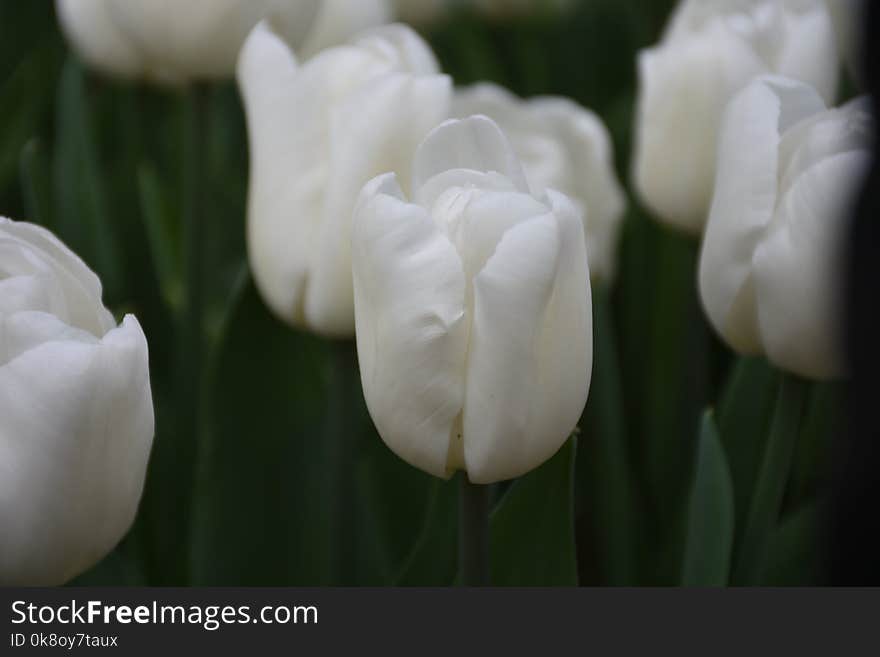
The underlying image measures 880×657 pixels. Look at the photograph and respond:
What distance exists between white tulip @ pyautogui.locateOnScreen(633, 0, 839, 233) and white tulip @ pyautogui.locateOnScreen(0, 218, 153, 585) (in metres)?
0.47

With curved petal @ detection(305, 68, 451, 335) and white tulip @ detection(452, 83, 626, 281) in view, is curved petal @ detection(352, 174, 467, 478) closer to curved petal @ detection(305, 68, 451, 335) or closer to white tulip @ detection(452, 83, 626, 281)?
curved petal @ detection(305, 68, 451, 335)

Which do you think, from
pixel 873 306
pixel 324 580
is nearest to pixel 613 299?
pixel 324 580

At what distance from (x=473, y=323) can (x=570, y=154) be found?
0.57m

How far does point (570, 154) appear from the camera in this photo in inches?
41.3

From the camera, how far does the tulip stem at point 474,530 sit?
1.81 feet

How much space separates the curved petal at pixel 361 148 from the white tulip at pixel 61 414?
0.17 metres

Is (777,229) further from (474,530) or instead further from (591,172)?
(591,172)

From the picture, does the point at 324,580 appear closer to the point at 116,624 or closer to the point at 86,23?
the point at 116,624

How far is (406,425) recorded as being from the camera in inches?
20.3

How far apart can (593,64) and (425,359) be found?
1199mm

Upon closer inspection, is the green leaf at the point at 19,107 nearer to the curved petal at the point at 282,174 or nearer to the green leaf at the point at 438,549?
the curved petal at the point at 282,174

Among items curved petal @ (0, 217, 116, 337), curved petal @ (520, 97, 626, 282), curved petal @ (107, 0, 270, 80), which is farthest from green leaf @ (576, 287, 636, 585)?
curved petal @ (0, 217, 116, 337)

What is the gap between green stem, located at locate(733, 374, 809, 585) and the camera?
2.22 feet

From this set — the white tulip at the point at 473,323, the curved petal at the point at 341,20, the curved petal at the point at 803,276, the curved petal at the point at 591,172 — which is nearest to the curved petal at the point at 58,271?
the white tulip at the point at 473,323
